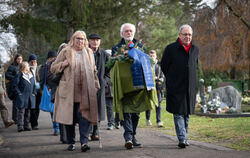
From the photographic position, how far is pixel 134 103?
6.16 meters

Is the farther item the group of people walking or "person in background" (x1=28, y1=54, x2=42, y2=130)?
"person in background" (x1=28, y1=54, x2=42, y2=130)

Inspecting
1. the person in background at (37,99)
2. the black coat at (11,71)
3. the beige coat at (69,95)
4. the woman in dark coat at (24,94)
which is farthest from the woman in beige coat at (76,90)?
the black coat at (11,71)

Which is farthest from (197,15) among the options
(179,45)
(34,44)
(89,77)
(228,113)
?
(34,44)

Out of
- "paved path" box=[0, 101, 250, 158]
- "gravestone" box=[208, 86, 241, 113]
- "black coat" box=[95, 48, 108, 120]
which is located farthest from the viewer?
"gravestone" box=[208, 86, 241, 113]

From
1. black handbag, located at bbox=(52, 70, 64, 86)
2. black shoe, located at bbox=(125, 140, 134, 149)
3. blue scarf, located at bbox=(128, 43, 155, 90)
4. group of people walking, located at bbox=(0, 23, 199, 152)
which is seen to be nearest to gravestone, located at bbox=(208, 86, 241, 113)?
group of people walking, located at bbox=(0, 23, 199, 152)

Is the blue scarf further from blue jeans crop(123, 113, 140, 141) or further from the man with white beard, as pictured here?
blue jeans crop(123, 113, 140, 141)

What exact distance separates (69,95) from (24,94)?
13.0ft

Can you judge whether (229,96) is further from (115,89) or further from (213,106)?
(115,89)

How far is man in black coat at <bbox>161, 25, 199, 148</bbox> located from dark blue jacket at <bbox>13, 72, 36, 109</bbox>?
4635mm

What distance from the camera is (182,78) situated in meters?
6.18

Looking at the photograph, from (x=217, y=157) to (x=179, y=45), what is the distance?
2135mm

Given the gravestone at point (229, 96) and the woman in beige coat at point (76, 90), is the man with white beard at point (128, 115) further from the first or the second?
the gravestone at point (229, 96)

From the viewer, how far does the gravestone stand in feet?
44.4

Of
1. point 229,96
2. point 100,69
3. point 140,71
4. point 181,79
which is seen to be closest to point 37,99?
point 100,69
